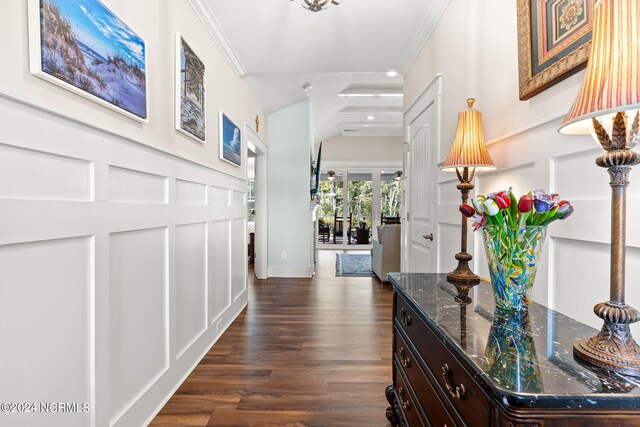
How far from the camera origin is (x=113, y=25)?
1316 millimetres

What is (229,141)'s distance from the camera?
2934 mm

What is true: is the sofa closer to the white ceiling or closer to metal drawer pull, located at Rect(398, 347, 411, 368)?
the white ceiling

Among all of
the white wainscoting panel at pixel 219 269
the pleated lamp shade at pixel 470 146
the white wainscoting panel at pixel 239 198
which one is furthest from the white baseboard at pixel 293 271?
the pleated lamp shade at pixel 470 146

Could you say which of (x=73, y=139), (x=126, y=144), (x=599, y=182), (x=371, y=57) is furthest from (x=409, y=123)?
(x=73, y=139)

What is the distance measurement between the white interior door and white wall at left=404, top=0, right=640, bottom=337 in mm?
139

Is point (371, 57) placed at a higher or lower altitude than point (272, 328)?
higher

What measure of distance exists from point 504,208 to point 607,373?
460 millimetres

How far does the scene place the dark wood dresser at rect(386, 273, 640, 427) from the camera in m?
0.57

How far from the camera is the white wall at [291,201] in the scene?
5.05m

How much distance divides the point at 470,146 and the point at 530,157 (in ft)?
0.82

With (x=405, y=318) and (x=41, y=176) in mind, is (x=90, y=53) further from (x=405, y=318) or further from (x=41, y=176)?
(x=405, y=318)

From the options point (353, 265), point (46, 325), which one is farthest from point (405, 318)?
point (353, 265)

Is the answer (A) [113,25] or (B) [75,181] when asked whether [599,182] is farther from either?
(A) [113,25]

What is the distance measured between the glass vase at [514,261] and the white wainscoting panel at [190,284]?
1685 millimetres
